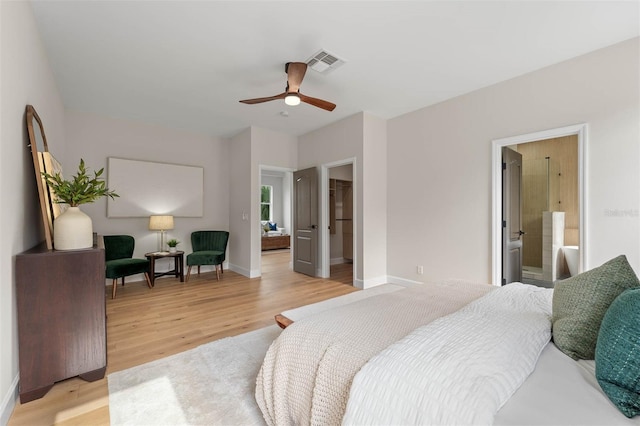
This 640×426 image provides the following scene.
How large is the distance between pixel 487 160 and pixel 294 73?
2635 millimetres

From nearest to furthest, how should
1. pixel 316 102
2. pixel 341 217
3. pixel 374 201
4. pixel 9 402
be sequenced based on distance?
pixel 9 402 < pixel 316 102 < pixel 374 201 < pixel 341 217

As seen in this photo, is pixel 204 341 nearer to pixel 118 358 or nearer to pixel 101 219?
pixel 118 358

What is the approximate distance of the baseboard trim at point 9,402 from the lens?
154cm

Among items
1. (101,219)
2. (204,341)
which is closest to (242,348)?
(204,341)

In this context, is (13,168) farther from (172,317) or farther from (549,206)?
(549,206)

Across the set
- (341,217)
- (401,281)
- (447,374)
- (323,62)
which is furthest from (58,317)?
(341,217)

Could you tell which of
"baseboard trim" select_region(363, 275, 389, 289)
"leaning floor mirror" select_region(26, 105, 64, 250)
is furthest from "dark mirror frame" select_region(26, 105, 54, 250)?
"baseboard trim" select_region(363, 275, 389, 289)

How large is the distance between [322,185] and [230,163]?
2140mm

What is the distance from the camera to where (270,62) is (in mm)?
2963

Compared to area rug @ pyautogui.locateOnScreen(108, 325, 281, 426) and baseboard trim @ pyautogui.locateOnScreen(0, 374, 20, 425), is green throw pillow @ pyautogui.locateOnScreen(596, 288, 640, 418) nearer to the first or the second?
area rug @ pyautogui.locateOnScreen(108, 325, 281, 426)

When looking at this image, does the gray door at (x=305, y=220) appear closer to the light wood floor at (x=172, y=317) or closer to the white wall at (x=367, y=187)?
the light wood floor at (x=172, y=317)

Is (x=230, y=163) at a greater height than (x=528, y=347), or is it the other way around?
(x=230, y=163)

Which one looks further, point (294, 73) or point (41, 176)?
point (294, 73)

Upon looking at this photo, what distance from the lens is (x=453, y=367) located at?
0.94 meters
